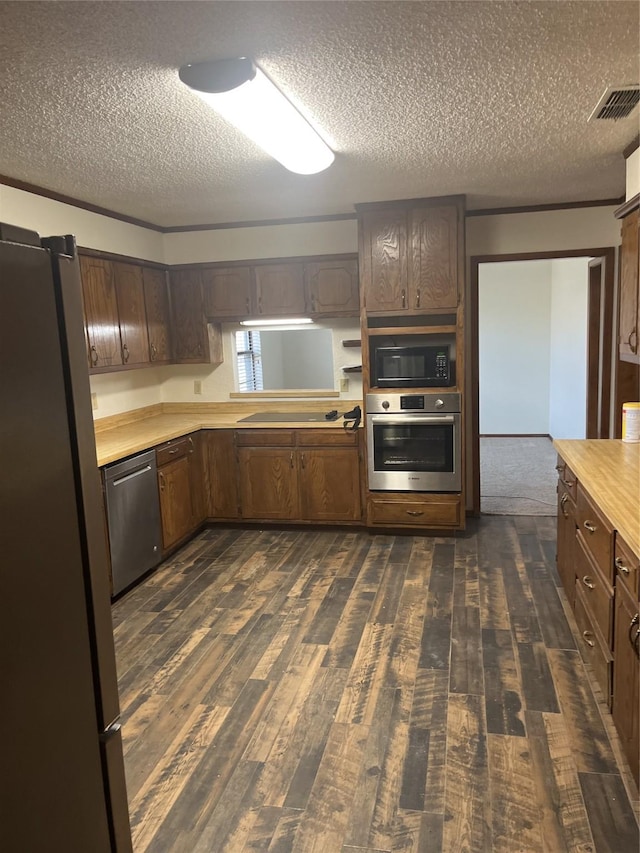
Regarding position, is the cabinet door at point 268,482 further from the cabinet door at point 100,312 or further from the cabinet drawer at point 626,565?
the cabinet drawer at point 626,565

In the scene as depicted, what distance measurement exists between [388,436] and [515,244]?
5.91 ft

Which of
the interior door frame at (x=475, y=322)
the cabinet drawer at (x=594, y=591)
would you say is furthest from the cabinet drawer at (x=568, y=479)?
the interior door frame at (x=475, y=322)

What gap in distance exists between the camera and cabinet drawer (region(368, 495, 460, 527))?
14.8 feet

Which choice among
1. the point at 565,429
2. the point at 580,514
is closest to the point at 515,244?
the point at 580,514

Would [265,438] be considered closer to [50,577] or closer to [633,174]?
[633,174]

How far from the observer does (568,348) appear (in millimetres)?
7008

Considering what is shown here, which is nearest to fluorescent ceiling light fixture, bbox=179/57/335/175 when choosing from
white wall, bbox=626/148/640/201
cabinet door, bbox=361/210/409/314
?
cabinet door, bbox=361/210/409/314

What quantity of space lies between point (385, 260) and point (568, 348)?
3.59 m

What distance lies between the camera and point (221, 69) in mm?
2045

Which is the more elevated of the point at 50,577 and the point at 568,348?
the point at 568,348

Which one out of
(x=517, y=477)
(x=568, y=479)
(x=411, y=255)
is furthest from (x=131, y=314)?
(x=517, y=477)

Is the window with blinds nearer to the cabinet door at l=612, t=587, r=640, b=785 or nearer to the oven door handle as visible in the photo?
the oven door handle

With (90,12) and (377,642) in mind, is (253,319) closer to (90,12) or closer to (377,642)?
(377,642)

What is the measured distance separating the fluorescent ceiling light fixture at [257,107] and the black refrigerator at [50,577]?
1.36 meters
